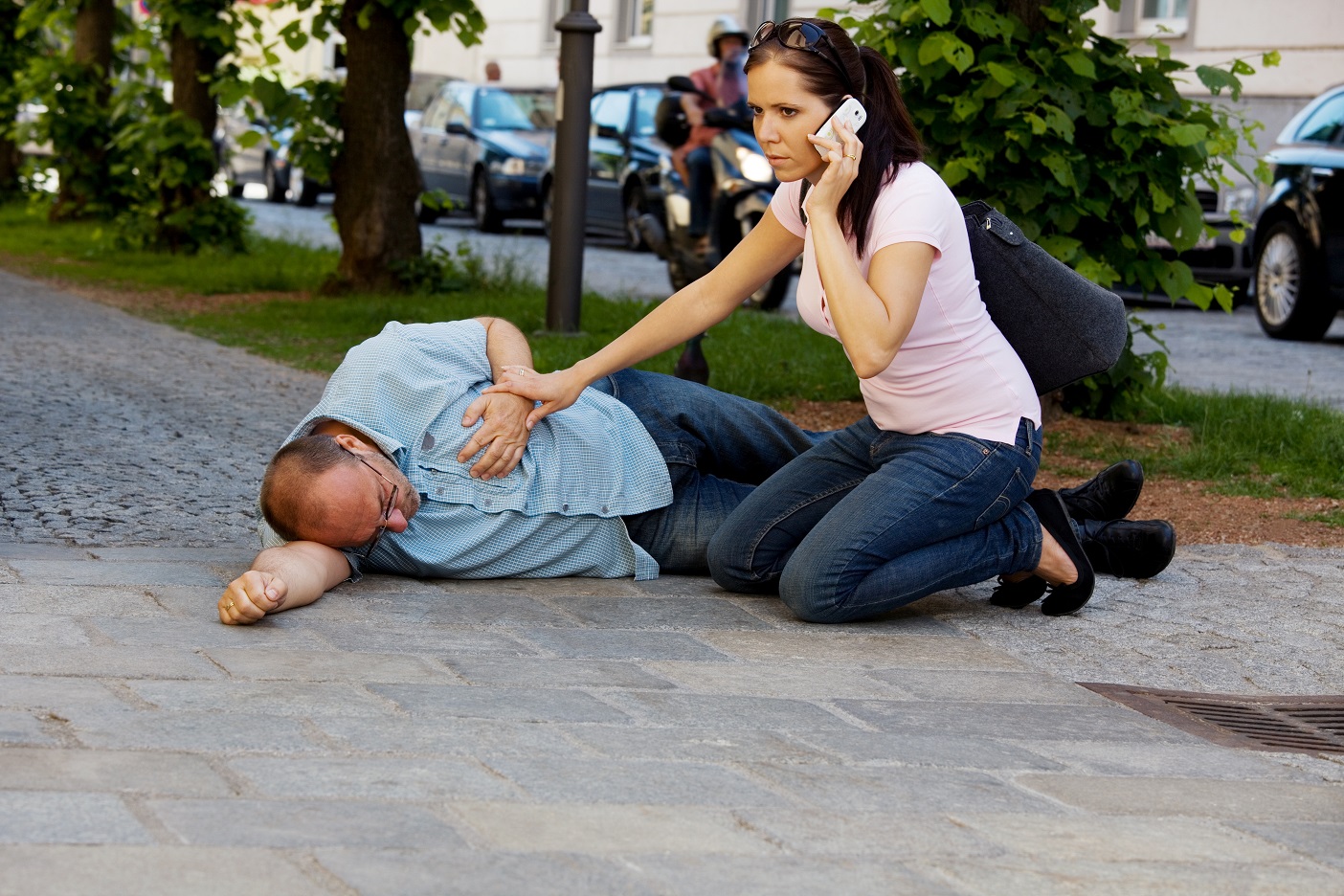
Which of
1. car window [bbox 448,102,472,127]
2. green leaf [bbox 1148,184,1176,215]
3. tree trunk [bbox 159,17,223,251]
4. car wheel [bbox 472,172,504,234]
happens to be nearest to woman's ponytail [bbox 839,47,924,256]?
green leaf [bbox 1148,184,1176,215]

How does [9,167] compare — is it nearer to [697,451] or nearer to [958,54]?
[958,54]

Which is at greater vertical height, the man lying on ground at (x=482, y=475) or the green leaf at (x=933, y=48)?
the green leaf at (x=933, y=48)

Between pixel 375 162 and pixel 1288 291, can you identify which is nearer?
pixel 375 162

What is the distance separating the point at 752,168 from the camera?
12000 millimetres

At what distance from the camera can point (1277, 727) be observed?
12.5 feet

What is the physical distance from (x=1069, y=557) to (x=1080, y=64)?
305 centimetres

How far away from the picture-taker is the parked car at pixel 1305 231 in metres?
12.2

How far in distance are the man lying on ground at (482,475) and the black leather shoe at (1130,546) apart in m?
Answer: 0.11

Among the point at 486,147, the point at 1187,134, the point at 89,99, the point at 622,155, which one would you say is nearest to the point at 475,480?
the point at 1187,134

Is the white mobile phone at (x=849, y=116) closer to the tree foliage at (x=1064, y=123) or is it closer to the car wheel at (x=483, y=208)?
the tree foliage at (x=1064, y=123)

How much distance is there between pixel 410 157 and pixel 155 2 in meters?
3.44

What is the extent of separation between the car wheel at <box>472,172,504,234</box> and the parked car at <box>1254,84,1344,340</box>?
10273mm

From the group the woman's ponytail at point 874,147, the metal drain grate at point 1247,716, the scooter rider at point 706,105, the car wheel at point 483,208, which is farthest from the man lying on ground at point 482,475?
the car wheel at point 483,208

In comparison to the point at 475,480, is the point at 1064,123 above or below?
Answer: above
